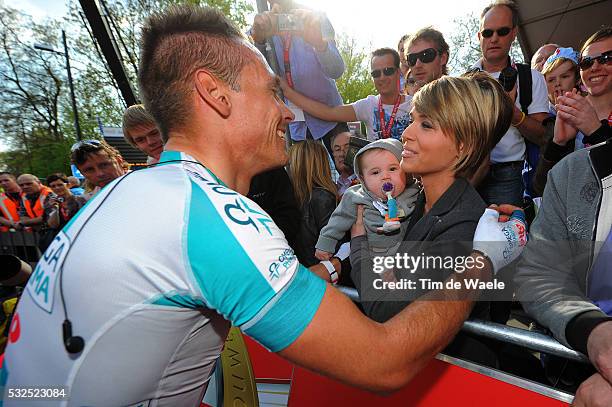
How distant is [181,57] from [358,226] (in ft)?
4.26

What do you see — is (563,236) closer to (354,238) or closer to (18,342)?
(354,238)

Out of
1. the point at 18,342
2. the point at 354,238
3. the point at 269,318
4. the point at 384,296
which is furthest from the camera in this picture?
the point at 354,238

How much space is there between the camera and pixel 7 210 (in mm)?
9281

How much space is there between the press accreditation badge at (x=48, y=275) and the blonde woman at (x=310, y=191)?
1.95 meters

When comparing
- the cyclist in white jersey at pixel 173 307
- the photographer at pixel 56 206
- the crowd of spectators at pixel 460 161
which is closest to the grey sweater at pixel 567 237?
the crowd of spectators at pixel 460 161

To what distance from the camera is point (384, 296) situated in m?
1.63

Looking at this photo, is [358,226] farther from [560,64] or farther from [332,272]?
[560,64]

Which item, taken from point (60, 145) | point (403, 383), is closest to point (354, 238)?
point (403, 383)

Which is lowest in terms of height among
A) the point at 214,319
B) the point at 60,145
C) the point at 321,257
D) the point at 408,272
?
the point at 321,257

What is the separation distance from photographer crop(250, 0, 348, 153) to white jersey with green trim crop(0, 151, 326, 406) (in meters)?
2.66

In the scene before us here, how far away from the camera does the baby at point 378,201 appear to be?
2.12 m

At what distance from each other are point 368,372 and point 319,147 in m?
2.51

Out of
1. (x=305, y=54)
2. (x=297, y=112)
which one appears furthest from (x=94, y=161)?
(x=305, y=54)

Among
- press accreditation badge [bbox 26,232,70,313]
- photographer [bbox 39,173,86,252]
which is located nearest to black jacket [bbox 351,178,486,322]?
press accreditation badge [bbox 26,232,70,313]
